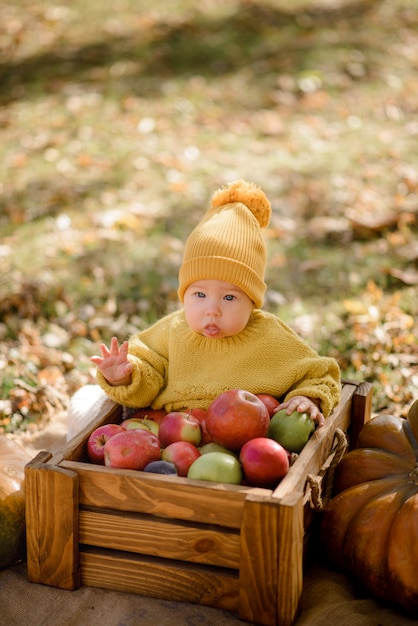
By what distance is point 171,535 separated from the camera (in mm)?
2586

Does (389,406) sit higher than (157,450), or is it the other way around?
(157,450)

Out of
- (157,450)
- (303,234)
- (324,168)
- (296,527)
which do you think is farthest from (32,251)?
(296,527)

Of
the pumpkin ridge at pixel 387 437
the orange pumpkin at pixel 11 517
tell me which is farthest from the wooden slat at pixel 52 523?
the pumpkin ridge at pixel 387 437

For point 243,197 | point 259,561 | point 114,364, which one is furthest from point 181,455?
point 243,197

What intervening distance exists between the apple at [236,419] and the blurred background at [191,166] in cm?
145

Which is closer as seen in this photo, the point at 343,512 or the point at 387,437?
the point at 343,512

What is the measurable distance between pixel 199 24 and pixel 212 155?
3.52 m

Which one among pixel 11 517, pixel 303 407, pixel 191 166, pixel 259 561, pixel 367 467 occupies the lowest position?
pixel 191 166

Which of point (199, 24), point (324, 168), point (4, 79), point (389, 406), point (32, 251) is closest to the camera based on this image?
point (389, 406)

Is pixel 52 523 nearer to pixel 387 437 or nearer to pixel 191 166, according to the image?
pixel 387 437

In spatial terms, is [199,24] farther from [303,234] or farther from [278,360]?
[278,360]

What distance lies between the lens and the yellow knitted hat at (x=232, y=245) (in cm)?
311

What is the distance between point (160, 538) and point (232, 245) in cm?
120

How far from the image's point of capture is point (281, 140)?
25.5ft
